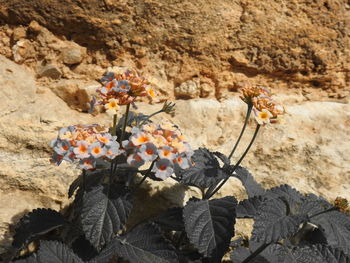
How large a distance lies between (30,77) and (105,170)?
98cm

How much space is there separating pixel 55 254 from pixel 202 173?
776 mm

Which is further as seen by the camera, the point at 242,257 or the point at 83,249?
the point at 242,257

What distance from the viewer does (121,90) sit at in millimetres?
1731

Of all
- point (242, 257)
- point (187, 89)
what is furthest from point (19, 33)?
point (242, 257)

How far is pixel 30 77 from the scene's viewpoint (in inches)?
105

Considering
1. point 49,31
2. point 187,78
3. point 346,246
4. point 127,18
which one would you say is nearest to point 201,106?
point 187,78

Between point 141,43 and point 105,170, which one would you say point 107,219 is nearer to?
point 105,170

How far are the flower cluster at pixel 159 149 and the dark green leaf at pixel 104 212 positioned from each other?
237 millimetres

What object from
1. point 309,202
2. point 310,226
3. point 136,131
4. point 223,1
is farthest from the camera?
point 223,1

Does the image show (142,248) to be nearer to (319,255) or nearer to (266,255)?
(266,255)

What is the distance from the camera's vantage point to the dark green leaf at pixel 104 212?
67.7 inches

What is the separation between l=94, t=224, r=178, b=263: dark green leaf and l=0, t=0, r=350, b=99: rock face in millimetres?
1240

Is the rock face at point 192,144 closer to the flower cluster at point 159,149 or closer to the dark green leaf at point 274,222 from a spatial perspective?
the dark green leaf at point 274,222

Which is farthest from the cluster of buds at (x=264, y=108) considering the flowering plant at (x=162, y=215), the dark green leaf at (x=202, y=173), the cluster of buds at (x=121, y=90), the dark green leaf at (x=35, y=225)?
the dark green leaf at (x=35, y=225)
